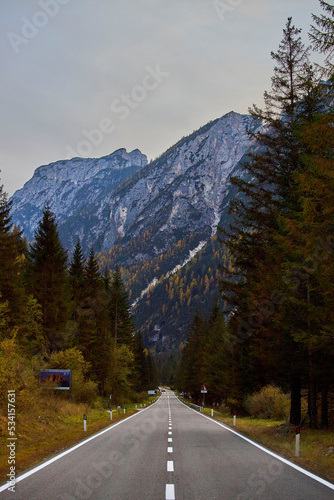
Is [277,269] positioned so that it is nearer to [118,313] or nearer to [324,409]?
[324,409]

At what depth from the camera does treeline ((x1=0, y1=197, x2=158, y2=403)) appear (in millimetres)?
27220

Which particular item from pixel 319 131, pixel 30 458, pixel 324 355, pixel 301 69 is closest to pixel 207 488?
pixel 30 458

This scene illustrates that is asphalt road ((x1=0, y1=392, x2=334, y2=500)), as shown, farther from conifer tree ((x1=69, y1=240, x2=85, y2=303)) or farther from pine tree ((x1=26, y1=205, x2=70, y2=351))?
conifer tree ((x1=69, y1=240, x2=85, y2=303))


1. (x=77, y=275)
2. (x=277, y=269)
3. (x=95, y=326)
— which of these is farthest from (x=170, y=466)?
(x=95, y=326)

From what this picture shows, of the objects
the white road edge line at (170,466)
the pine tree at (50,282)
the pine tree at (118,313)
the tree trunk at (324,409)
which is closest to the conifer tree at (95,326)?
the pine tree at (50,282)

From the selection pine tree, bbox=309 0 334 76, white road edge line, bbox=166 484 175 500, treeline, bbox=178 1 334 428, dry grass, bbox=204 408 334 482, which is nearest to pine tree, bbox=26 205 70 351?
treeline, bbox=178 1 334 428

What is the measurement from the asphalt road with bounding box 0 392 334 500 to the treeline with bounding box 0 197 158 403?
6.52 metres

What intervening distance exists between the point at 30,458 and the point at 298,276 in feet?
36.8

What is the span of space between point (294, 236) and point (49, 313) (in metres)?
22.6

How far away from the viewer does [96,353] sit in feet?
154

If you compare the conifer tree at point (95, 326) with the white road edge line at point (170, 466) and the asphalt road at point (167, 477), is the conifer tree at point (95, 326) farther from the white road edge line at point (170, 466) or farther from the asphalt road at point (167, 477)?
the white road edge line at point (170, 466)

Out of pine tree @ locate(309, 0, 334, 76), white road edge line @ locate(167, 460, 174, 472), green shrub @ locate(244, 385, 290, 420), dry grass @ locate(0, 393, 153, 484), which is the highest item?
pine tree @ locate(309, 0, 334, 76)

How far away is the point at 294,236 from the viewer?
53.4ft

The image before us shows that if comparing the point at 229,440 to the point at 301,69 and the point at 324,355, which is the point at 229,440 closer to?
the point at 324,355
